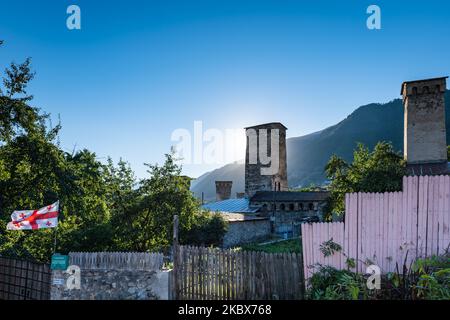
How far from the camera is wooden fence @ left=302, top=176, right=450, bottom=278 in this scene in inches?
297

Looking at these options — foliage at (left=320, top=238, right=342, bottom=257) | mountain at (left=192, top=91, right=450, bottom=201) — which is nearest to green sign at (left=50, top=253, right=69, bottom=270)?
foliage at (left=320, top=238, right=342, bottom=257)

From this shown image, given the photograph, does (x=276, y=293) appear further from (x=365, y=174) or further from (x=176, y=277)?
(x=365, y=174)

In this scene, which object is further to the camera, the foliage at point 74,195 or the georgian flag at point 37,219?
the foliage at point 74,195

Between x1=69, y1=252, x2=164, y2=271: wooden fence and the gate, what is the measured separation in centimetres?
118

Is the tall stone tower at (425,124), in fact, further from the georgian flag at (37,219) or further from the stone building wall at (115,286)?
the georgian flag at (37,219)

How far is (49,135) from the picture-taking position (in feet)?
50.1

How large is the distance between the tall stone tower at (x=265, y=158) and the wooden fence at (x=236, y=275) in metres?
34.2

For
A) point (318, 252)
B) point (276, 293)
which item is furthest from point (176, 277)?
point (318, 252)

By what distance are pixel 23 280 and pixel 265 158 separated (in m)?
38.4

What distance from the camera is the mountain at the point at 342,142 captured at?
120 meters

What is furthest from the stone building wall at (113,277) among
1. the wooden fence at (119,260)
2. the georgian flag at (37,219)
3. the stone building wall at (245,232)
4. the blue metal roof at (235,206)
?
the blue metal roof at (235,206)

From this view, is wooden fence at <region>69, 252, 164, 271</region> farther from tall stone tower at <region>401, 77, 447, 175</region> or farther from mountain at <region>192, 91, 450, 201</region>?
mountain at <region>192, 91, 450, 201</region>

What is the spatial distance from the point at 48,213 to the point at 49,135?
6658mm

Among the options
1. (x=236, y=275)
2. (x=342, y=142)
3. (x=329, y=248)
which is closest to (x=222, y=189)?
(x=236, y=275)
